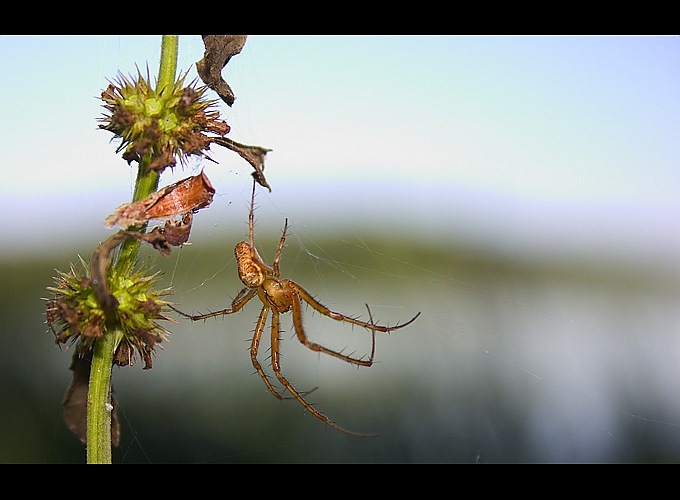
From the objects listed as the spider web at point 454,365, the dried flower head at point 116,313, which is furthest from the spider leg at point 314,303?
the dried flower head at point 116,313

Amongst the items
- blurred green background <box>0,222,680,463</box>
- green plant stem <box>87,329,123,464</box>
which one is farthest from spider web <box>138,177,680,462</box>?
green plant stem <box>87,329,123,464</box>

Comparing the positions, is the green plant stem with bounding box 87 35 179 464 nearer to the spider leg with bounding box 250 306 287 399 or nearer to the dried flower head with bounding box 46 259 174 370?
the dried flower head with bounding box 46 259 174 370

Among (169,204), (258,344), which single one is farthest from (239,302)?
(169,204)

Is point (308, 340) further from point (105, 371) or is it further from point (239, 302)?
point (105, 371)

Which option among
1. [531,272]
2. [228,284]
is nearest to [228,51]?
[228,284]
